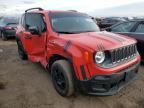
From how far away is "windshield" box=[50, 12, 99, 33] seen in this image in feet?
14.7

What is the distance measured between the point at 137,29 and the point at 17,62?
4.23 meters

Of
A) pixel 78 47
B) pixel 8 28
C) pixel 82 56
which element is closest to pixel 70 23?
pixel 78 47

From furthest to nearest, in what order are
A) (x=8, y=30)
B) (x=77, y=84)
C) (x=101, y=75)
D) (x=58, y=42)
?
(x=8, y=30) → (x=58, y=42) → (x=77, y=84) → (x=101, y=75)

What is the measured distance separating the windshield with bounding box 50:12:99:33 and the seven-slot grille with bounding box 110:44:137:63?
1128 mm

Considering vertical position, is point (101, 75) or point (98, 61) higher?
point (98, 61)

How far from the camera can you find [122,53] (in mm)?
3738

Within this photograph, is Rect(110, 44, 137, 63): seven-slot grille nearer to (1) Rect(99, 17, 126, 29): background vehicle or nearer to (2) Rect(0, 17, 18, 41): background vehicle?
(1) Rect(99, 17, 126, 29): background vehicle

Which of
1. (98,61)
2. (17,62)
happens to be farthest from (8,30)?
(98,61)

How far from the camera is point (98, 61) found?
342cm

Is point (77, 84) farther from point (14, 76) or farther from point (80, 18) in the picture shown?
point (14, 76)

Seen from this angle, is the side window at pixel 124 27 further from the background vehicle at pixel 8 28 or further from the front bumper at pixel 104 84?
the background vehicle at pixel 8 28

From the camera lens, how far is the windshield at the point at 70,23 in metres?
4.48

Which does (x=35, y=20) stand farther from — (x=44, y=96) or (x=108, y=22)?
(x=108, y=22)

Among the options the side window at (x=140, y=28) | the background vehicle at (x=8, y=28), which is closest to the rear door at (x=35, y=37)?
the side window at (x=140, y=28)
